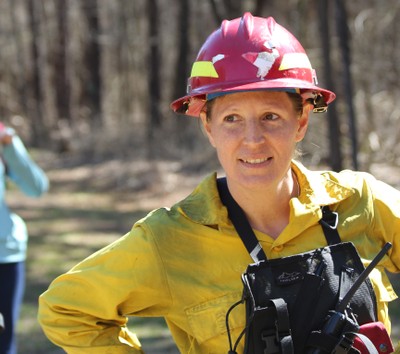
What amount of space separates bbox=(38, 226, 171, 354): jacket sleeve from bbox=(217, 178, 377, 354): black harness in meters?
0.33

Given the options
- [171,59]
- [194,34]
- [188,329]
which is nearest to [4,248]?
[188,329]

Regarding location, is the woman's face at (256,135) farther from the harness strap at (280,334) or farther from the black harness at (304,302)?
the harness strap at (280,334)

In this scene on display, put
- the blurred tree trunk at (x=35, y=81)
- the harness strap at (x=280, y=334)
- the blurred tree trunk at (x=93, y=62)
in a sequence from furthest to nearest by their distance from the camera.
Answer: the blurred tree trunk at (x=35, y=81)
the blurred tree trunk at (x=93, y=62)
the harness strap at (x=280, y=334)

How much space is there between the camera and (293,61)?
2.93 m

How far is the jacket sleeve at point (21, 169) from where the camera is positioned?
5754 mm

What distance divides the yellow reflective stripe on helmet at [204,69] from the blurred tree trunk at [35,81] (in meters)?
23.7

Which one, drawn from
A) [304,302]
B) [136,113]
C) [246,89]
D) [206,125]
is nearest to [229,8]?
[206,125]

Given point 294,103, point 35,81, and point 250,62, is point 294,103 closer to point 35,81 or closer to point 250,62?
point 250,62

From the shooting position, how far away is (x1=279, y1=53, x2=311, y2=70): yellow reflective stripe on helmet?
Result: 2899 mm

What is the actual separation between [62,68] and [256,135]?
23.8 m

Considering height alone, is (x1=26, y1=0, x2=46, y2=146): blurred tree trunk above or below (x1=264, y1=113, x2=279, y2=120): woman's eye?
below

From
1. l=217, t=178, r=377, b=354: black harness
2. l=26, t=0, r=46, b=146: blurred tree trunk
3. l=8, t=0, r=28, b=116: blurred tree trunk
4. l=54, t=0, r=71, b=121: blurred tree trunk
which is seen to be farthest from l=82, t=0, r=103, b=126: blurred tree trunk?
l=217, t=178, r=377, b=354: black harness

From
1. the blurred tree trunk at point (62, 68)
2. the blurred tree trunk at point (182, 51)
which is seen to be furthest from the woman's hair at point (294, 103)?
the blurred tree trunk at point (62, 68)

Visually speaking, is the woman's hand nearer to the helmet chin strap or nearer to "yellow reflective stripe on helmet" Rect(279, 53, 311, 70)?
the helmet chin strap
